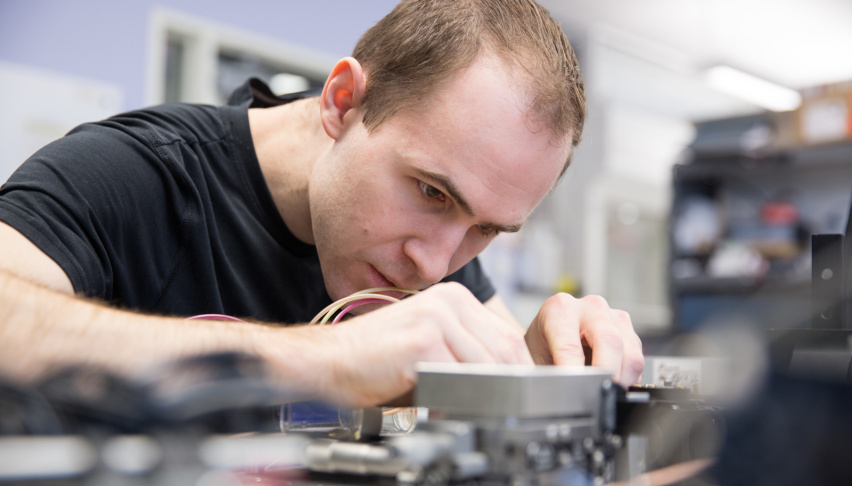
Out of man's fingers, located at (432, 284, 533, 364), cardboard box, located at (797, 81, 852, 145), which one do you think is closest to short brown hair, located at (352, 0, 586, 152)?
man's fingers, located at (432, 284, 533, 364)

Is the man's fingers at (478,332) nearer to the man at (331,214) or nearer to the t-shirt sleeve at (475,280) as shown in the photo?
the man at (331,214)

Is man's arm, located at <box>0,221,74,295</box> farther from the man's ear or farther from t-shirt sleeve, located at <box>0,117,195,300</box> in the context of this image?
the man's ear

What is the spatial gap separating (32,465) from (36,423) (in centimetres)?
3

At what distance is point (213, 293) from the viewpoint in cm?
103

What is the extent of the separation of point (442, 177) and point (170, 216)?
1.37 ft

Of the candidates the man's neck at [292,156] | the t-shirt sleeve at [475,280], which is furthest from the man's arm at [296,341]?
the t-shirt sleeve at [475,280]

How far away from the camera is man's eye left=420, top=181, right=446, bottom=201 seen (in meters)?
0.87

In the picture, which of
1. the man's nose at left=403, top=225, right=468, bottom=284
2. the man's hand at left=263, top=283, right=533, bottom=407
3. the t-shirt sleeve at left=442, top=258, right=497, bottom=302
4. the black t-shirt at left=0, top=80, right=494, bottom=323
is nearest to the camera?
the man's hand at left=263, top=283, right=533, bottom=407

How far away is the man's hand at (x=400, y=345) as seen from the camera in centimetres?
49

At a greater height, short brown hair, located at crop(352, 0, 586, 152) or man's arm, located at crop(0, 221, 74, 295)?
short brown hair, located at crop(352, 0, 586, 152)

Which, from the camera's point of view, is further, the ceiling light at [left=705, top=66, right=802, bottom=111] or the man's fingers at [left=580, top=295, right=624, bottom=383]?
the ceiling light at [left=705, top=66, right=802, bottom=111]

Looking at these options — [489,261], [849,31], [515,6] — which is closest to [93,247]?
[515,6]

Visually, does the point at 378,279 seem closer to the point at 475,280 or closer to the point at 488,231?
the point at 488,231

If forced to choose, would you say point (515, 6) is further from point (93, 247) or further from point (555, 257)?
→ point (555, 257)
